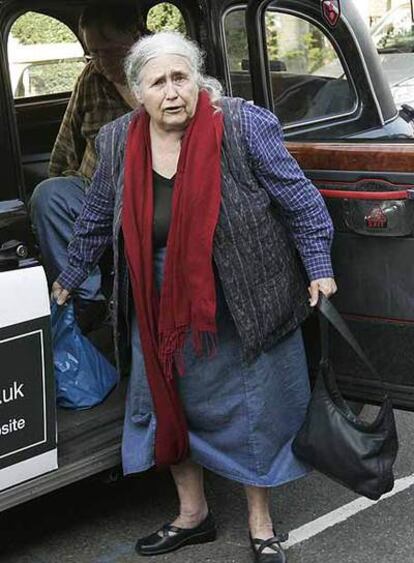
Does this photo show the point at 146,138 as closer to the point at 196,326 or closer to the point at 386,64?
the point at 196,326

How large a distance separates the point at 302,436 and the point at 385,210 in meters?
0.81

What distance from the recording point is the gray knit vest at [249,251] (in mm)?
3299

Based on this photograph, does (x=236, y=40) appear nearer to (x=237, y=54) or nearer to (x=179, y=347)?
(x=237, y=54)

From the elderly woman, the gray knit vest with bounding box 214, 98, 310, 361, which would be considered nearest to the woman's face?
the elderly woman

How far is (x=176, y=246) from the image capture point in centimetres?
329

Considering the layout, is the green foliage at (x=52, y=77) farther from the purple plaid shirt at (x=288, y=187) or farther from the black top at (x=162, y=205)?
the black top at (x=162, y=205)

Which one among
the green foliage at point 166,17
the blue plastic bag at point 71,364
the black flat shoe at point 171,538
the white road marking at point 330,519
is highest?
the green foliage at point 166,17

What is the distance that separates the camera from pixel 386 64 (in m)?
4.68

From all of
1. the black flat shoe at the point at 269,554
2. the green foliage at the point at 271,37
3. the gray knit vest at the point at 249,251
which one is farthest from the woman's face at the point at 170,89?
the black flat shoe at the point at 269,554

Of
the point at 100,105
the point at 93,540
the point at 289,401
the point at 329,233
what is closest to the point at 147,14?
the point at 100,105

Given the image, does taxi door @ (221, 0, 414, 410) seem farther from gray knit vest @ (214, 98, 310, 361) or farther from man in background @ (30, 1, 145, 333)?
man in background @ (30, 1, 145, 333)

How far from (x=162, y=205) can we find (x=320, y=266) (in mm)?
554

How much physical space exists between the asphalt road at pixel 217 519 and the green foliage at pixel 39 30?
186 centimetres

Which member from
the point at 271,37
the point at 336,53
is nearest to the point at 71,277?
the point at 271,37
